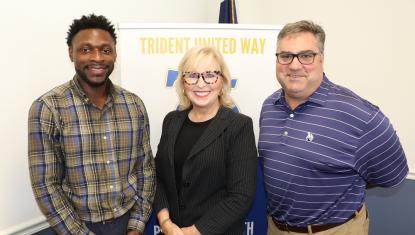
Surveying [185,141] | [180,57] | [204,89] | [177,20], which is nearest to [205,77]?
[204,89]

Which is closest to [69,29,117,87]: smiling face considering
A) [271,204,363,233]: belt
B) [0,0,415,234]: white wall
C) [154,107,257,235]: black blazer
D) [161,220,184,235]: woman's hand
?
[154,107,257,235]: black blazer

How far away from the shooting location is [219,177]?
1.57 metres

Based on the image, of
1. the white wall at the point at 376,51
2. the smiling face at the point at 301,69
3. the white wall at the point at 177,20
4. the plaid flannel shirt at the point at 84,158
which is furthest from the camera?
the white wall at the point at 376,51

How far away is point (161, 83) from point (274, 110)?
84cm

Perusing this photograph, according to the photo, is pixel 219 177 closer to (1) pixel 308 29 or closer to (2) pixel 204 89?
(2) pixel 204 89

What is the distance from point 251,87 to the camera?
7.72 feet

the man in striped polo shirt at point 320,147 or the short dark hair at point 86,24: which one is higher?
the short dark hair at point 86,24

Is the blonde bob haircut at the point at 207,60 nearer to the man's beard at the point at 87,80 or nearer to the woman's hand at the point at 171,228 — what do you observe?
the man's beard at the point at 87,80

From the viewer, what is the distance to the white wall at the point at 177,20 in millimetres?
1927

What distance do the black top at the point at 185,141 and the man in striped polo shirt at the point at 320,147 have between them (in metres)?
0.36

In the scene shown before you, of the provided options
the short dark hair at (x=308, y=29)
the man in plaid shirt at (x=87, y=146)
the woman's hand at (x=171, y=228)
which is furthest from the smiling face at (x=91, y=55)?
the short dark hair at (x=308, y=29)

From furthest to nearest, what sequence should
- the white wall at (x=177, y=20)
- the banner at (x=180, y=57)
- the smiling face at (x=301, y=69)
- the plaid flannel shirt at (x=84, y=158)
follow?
the banner at (x=180, y=57)
the white wall at (x=177, y=20)
the smiling face at (x=301, y=69)
the plaid flannel shirt at (x=84, y=158)

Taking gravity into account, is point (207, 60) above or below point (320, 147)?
above

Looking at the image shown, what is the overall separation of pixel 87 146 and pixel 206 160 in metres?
0.52
